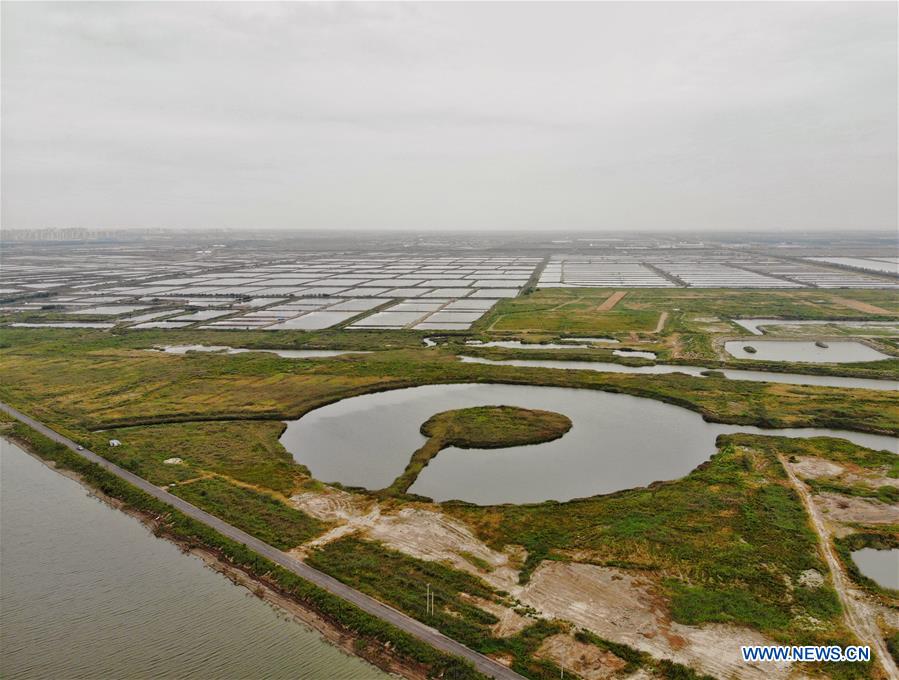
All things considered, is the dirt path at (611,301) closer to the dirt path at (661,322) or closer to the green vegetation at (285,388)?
the dirt path at (661,322)

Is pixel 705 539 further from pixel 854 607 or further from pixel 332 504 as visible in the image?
pixel 332 504

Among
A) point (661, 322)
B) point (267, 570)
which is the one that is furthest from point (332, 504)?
point (661, 322)

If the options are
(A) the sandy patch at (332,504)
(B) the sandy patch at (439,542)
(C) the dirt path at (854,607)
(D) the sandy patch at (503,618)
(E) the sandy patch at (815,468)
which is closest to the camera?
(C) the dirt path at (854,607)

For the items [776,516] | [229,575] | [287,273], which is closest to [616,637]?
[776,516]

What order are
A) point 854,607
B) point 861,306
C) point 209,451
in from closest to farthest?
point 854,607, point 209,451, point 861,306

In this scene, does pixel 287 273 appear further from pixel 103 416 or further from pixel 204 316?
pixel 103 416

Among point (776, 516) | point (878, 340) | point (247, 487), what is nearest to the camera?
point (776, 516)

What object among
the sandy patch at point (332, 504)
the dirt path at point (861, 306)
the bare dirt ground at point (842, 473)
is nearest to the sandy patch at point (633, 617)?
the sandy patch at point (332, 504)
